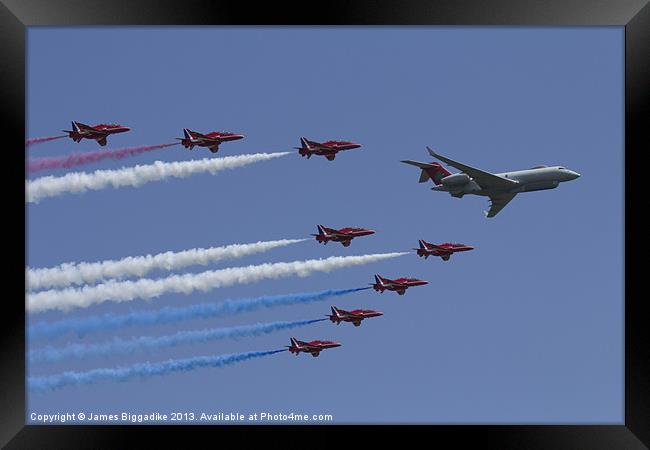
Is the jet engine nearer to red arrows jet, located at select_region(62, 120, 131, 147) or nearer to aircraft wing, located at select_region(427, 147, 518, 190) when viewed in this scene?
aircraft wing, located at select_region(427, 147, 518, 190)

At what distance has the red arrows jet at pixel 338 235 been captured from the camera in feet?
246

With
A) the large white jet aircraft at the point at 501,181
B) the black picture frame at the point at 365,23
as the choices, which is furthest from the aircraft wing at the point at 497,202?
the black picture frame at the point at 365,23

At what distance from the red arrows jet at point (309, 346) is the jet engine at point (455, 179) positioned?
47.0ft

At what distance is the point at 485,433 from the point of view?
47.9 m

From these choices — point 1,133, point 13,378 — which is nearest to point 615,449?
point 13,378

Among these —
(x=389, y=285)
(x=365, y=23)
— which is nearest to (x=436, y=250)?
(x=389, y=285)

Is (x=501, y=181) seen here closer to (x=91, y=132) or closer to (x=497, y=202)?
(x=497, y=202)

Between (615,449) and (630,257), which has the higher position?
(630,257)

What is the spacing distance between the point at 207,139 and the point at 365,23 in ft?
78.8

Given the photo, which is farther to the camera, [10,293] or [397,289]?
[397,289]

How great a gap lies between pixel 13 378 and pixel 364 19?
18.5 metres

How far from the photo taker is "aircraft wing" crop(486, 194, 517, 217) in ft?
261

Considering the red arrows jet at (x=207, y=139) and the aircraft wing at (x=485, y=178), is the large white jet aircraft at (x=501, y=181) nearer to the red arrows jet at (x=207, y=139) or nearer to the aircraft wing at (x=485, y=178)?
the aircraft wing at (x=485, y=178)

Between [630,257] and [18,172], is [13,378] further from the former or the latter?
[630,257]
